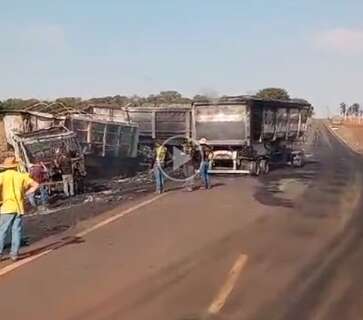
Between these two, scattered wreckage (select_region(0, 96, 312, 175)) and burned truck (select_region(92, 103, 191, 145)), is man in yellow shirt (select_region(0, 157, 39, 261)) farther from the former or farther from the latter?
burned truck (select_region(92, 103, 191, 145))

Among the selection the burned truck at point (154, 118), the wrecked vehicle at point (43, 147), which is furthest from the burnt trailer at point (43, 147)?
the burned truck at point (154, 118)

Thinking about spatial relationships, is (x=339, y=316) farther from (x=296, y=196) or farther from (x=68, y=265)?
(x=296, y=196)

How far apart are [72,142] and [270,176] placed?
874cm

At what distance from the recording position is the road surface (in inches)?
312

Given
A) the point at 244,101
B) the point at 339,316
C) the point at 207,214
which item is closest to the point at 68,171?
the point at 207,214

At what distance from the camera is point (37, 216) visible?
1694 centimetres

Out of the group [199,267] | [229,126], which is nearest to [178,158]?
[229,126]

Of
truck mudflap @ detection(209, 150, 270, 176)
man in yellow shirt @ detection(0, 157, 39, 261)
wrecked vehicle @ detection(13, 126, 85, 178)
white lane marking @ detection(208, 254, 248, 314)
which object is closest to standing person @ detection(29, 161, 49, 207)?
wrecked vehicle @ detection(13, 126, 85, 178)

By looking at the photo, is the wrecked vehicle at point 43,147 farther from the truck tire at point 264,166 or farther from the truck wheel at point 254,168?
the truck tire at point 264,166
